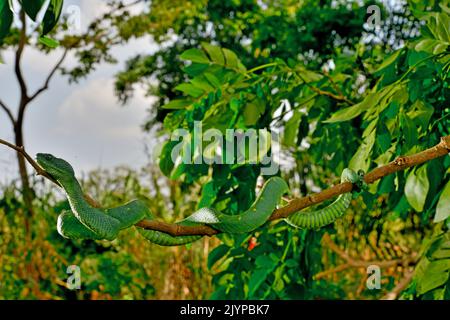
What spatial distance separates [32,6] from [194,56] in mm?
1132

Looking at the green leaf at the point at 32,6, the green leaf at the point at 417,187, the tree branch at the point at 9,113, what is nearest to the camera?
the green leaf at the point at 32,6

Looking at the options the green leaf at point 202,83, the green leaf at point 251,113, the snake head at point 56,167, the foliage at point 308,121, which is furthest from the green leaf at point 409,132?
the snake head at point 56,167

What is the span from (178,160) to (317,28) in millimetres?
3940

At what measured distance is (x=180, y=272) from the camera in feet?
13.8

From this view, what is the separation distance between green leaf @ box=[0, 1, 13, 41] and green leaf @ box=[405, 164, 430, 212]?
920mm

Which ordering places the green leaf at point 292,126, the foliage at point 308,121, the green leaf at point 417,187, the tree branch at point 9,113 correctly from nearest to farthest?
1. the green leaf at point 417,187
2. the foliage at point 308,121
3. the green leaf at point 292,126
4. the tree branch at point 9,113

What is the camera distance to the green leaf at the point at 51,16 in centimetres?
97

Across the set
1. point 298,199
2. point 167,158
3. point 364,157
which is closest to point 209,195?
point 167,158

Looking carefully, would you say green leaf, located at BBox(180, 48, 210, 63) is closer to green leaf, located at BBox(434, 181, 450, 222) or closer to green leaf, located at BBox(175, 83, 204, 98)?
green leaf, located at BBox(175, 83, 204, 98)

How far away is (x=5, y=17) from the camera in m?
1.03

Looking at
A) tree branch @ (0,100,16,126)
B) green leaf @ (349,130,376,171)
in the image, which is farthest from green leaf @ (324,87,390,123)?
tree branch @ (0,100,16,126)

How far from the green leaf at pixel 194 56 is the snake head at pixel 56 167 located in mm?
1078

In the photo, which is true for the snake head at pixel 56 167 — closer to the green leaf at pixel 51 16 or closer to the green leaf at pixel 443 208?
the green leaf at pixel 51 16

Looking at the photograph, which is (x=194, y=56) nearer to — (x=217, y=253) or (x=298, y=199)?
(x=217, y=253)
